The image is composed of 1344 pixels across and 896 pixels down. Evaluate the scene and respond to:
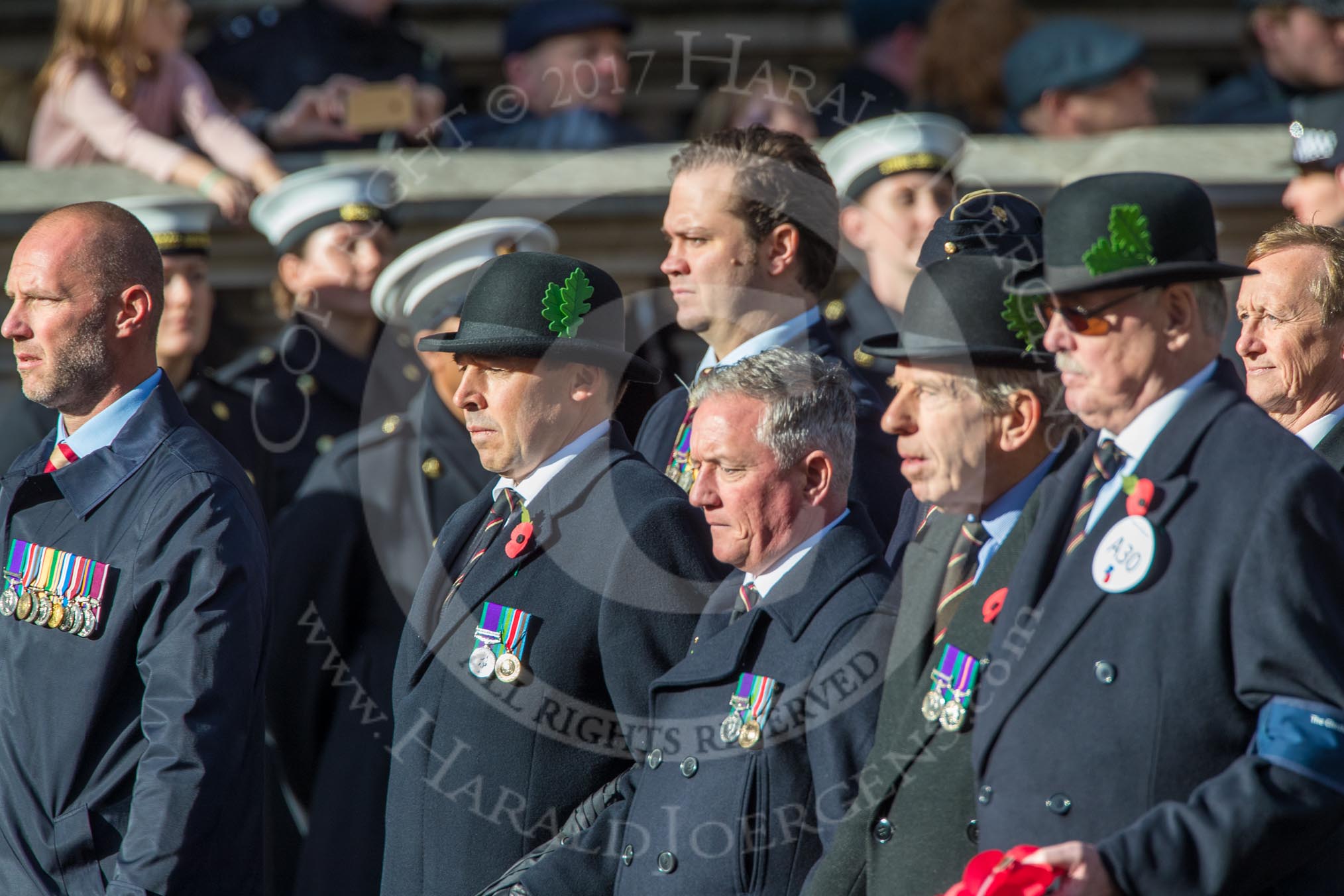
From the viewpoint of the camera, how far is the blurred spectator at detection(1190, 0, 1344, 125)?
276 inches

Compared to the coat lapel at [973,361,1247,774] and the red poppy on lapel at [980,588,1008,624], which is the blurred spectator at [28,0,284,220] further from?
the coat lapel at [973,361,1247,774]

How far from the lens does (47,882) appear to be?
13.6ft

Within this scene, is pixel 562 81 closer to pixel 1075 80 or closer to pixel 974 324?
pixel 1075 80

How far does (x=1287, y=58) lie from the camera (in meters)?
7.19

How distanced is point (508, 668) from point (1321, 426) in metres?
1.87

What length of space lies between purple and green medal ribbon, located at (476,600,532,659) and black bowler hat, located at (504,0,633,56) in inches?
145

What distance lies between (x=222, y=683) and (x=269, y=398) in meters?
2.41

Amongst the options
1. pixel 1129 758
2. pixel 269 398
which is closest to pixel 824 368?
pixel 1129 758

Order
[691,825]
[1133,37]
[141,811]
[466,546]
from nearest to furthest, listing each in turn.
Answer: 1. [691,825]
2. [141,811]
3. [466,546]
4. [1133,37]

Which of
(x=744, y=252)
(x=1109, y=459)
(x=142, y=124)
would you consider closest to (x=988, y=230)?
(x=744, y=252)

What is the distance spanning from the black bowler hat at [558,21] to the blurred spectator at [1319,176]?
8.65ft

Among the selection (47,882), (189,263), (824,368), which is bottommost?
(47,882)

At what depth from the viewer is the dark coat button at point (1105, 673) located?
10.2ft

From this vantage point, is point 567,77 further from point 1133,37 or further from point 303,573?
point 303,573
